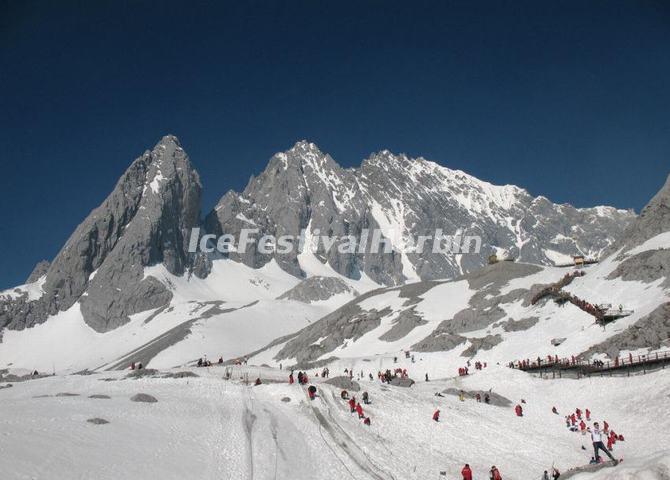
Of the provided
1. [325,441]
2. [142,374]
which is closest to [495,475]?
[325,441]

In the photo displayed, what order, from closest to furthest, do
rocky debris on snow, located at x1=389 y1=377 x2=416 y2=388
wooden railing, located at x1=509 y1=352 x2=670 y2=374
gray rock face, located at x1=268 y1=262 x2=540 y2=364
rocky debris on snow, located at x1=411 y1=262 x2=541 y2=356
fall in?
wooden railing, located at x1=509 y1=352 x2=670 y2=374 < rocky debris on snow, located at x1=389 y1=377 x2=416 y2=388 < rocky debris on snow, located at x1=411 y1=262 x2=541 y2=356 < gray rock face, located at x1=268 y1=262 x2=540 y2=364

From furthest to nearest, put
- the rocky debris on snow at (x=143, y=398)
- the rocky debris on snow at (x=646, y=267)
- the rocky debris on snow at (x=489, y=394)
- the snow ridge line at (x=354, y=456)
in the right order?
the rocky debris on snow at (x=646, y=267) < the rocky debris on snow at (x=489, y=394) < the rocky debris on snow at (x=143, y=398) < the snow ridge line at (x=354, y=456)

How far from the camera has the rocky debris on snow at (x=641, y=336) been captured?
174 feet

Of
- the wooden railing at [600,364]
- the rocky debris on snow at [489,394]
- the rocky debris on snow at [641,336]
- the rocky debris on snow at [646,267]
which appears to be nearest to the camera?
the rocky debris on snow at [489,394]

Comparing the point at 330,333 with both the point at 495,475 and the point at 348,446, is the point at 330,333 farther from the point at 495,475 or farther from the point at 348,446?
the point at 495,475

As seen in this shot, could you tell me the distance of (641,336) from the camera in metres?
54.5

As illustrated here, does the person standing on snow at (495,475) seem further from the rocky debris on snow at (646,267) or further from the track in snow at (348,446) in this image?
the rocky debris on snow at (646,267)

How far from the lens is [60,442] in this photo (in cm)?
2108

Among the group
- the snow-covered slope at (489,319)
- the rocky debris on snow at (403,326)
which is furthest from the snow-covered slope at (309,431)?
the rocky debris on snow at (403,326)

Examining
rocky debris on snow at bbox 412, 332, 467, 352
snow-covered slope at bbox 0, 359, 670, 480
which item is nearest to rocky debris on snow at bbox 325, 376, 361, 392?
snow-covered slope at bbox 0, 359, 670, 480

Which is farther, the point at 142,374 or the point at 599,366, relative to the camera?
the point at 142,374

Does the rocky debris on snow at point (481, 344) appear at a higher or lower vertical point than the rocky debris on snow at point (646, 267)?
lower

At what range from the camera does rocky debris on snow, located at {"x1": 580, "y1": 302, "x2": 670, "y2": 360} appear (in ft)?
174

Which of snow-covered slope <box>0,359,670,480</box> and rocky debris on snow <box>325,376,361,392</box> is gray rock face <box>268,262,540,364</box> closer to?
snow-covered slope <box>0,359,670,480</box>
